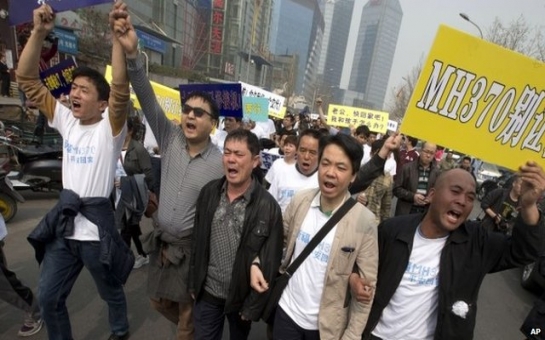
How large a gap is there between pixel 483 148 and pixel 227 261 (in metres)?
1.59

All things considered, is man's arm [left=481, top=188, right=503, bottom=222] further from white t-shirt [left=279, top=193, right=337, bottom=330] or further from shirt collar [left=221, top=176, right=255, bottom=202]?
shirt collar [left=221, top=176, right=255, bottom=202]

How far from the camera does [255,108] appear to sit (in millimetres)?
8328

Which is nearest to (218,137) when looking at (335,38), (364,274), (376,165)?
(376,165)

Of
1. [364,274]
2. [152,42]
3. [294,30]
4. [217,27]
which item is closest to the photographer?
[364,274]

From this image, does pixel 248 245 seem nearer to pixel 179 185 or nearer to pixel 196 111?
pixel 179 185

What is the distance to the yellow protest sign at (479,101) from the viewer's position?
5.71ft

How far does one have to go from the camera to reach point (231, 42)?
1935 inches

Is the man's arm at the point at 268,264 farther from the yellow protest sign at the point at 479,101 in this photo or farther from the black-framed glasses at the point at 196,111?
the yellow protest sign at the point at 479,101

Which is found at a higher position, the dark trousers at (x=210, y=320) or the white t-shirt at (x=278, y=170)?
the white t-shirt at (x=278, y=170)

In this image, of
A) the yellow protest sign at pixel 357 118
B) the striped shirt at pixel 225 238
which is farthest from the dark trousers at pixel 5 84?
the striped shirt at pixel 225 238

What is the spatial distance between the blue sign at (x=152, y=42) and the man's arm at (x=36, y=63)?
26658mm

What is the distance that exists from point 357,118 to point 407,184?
556cm

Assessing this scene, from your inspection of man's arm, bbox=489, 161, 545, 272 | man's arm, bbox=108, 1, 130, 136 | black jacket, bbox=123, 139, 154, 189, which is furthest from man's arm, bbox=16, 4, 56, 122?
man's arm, bbox=489, 161, 545, 272

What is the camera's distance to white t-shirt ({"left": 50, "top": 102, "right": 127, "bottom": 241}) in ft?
7.80
